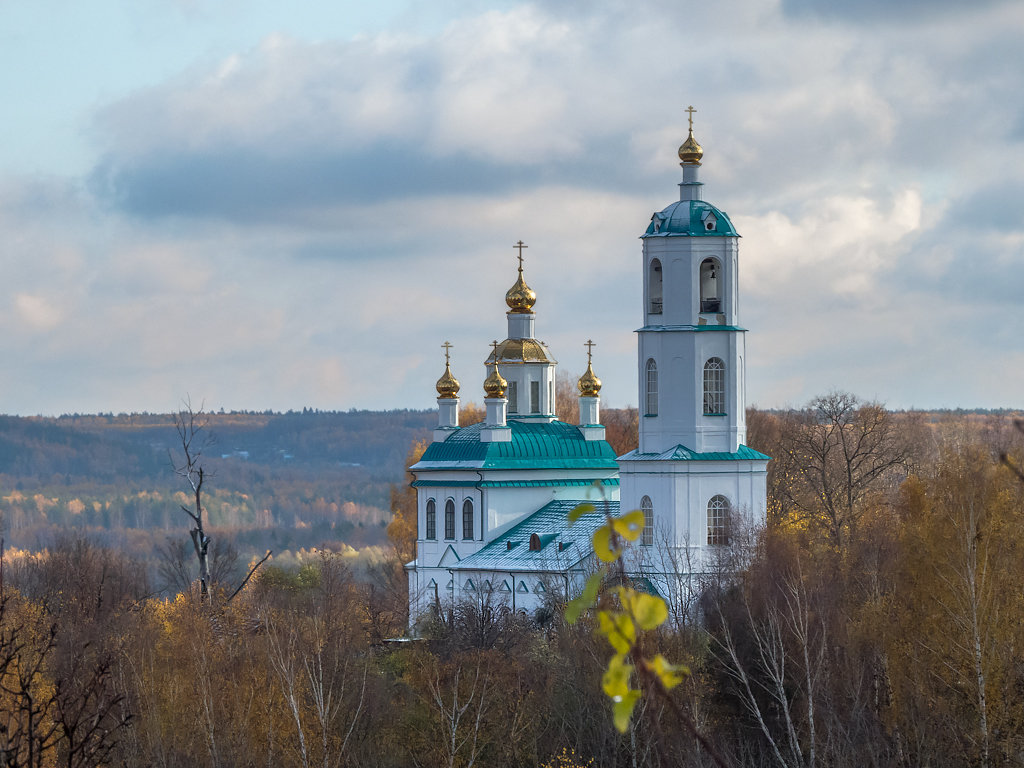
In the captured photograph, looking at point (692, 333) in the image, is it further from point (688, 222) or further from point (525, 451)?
point (525, 451)

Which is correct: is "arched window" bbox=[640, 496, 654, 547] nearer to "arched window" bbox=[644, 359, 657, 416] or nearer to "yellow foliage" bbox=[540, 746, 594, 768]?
"arched window" bbox=[644, 359, 657, 416]

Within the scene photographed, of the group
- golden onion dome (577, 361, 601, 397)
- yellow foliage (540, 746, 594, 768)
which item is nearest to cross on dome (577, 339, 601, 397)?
golden onion dome (577, 361, 601, 397)

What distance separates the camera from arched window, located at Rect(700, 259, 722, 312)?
131 ft

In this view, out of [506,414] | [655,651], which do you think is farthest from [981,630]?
[506,414]

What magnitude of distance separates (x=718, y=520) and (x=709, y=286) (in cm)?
508

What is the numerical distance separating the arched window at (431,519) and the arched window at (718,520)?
1102cm

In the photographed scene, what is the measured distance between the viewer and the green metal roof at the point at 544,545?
4284cm

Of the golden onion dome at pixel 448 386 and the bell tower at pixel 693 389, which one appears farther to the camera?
the golden onion dome at pixel 448 386

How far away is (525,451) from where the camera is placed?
4834cm

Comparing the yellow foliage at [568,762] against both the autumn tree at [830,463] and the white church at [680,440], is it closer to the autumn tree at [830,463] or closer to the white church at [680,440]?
the white church at [680,440]

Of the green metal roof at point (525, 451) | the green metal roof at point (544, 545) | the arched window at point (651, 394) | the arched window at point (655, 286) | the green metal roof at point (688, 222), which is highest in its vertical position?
the green metal roof at point (688, 222)

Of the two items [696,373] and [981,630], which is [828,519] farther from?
[981,630]

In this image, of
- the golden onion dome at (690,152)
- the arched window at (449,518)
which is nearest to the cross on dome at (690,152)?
the golden onion dome at (690,152)

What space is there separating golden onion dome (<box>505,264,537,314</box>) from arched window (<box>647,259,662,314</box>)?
41.8 feet
